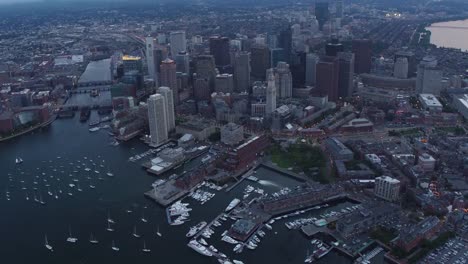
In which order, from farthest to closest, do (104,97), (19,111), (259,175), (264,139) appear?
(104,97) < (19,111) < (264,139) < (259,175)

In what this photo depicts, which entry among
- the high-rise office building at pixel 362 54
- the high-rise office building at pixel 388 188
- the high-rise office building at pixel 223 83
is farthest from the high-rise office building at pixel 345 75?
the high-rise office building at pixel 388 188

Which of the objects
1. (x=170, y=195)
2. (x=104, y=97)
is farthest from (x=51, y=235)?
(x=104, y=97)

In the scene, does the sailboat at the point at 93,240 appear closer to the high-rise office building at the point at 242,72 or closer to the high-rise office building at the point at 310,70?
Answer: the high-rise office building at the point at 242,72

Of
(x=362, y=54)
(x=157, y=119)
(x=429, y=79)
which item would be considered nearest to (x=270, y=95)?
(x=157, y=119)

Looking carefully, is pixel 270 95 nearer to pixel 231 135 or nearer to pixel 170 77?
pixel 231 135

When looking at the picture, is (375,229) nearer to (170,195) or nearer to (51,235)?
(170,195)

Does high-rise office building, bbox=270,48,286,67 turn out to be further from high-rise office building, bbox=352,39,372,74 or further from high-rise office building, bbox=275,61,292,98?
high-rise office building, bbox=352,39,372,74
